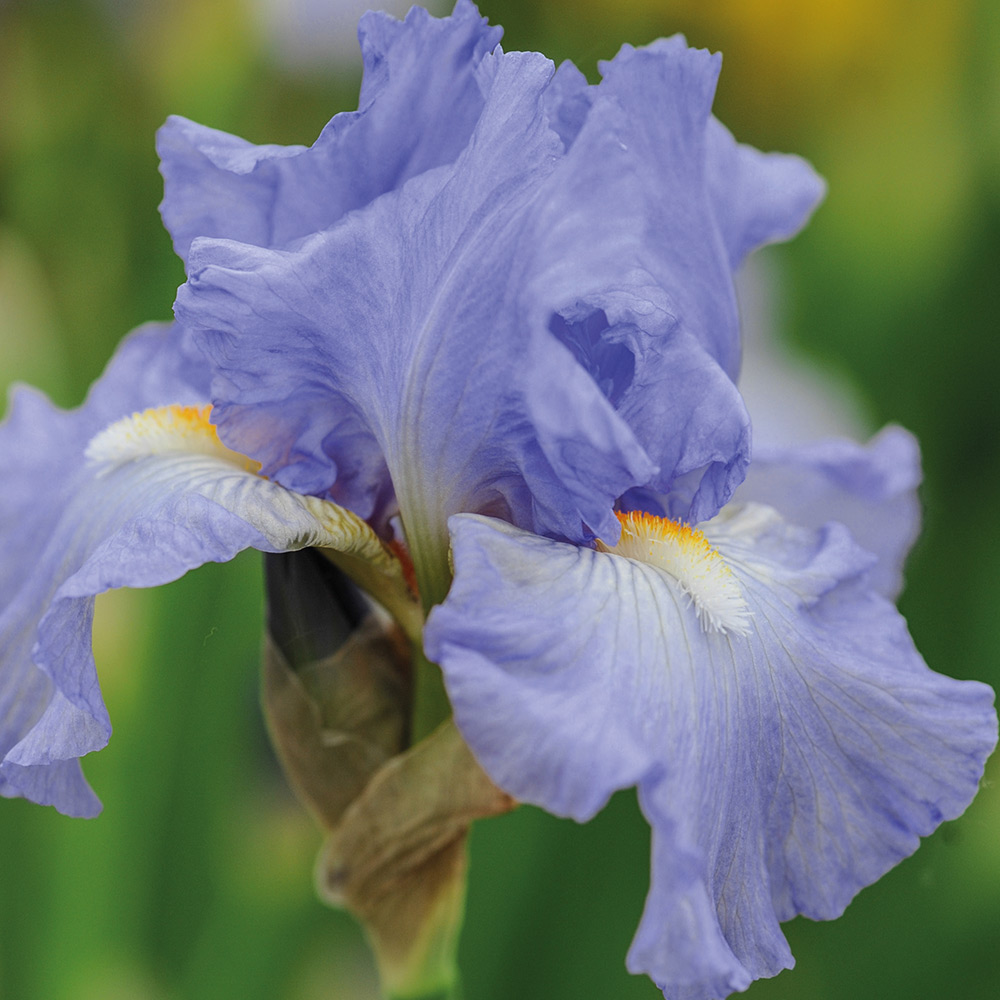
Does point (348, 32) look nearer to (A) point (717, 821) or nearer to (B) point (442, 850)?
(B) point (442, 850)

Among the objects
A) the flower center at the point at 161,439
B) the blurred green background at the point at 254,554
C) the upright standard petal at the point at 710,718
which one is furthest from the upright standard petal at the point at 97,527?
the blurred green background at the point at 254,554

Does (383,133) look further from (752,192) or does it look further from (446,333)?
(752,192)

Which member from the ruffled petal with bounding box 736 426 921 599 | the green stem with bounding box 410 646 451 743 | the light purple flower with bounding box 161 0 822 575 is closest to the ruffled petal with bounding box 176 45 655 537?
the light purple flower with bounding box 161 0 822 575

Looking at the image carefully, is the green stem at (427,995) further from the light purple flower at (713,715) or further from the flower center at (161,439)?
the flower center at (161,439)

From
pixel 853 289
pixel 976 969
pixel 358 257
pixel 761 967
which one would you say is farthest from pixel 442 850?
pixel 853 289

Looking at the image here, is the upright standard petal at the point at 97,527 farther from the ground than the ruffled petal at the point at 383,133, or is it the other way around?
the ruffled petal at the point at 383,133
